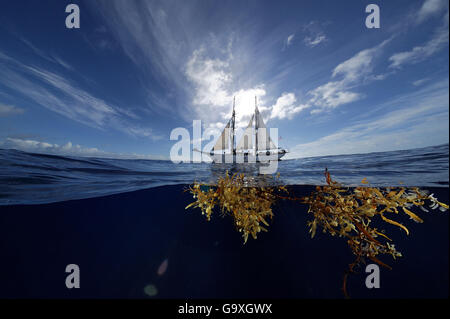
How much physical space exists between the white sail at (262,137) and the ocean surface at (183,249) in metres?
20.9

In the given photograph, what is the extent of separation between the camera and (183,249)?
19.0 ft

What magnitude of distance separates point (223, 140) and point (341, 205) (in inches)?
965

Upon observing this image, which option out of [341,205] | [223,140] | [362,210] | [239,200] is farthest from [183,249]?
[223,140]

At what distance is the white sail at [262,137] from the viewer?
26.7 metres

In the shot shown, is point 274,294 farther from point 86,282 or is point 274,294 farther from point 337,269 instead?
point 86,282

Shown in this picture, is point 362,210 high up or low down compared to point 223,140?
down

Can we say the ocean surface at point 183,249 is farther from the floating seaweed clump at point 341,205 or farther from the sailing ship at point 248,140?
the sailing ship at point 248,140

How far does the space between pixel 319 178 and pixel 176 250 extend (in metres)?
7.27

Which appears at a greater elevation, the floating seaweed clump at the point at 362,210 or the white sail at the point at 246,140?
the white sail at the point at 246,140

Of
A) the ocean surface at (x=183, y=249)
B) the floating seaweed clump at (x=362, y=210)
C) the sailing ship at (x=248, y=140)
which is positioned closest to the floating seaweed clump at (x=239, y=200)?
the ocean surface at (x=183, y=249)

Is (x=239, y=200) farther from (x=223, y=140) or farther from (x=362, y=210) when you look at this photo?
(x=223, y=140)

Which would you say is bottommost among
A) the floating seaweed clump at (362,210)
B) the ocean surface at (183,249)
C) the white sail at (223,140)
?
the ocean surface at (183,249)

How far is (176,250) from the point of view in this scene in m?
5.80

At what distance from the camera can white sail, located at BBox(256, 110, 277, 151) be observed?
2673 cm
